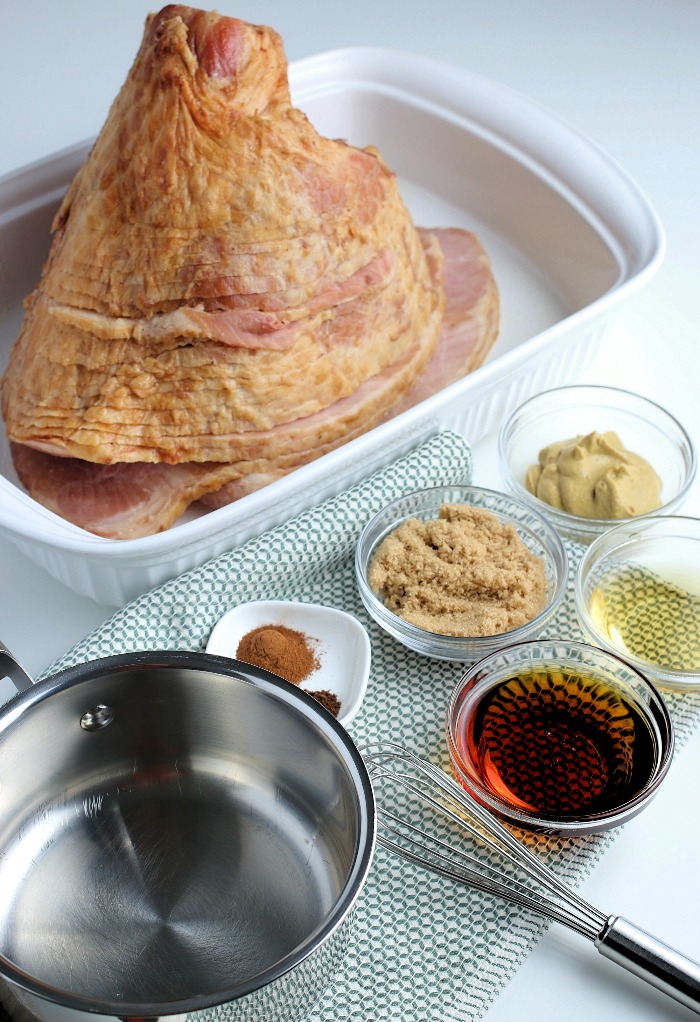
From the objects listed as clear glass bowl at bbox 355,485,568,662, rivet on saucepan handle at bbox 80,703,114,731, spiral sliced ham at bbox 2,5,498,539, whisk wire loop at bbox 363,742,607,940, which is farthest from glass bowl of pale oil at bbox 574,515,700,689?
rivet on saucepan handle at bbox 80,703,114,731

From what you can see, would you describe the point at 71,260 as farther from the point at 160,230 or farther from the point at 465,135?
the point at 465,135

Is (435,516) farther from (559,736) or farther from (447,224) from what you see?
(447,224)

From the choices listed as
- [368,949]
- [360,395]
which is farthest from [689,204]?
[368,949]

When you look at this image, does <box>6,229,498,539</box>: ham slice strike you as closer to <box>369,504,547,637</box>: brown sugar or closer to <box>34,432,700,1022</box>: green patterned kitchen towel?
<box>34,432,700,1022</box>: green patterned kitchen towel

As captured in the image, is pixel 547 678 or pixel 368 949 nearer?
pixel 368 949

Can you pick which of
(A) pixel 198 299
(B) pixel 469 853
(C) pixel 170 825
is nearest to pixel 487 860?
(B) pixel 469 853
